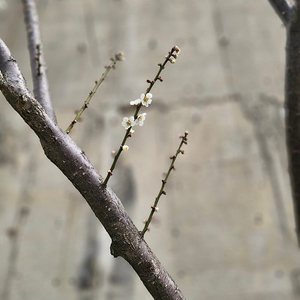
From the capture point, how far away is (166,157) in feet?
6.15

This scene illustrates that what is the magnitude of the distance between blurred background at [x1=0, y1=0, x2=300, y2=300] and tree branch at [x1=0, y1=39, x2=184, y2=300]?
1062 millimetres

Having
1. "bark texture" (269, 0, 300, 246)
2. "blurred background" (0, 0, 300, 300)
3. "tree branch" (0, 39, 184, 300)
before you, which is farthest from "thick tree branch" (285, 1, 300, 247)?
"blurred background" (0, 0, 300, 300)

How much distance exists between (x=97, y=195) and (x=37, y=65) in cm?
50

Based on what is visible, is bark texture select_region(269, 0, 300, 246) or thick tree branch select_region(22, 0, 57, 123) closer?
thick tree branch select_region(22, 0, 57, 123)

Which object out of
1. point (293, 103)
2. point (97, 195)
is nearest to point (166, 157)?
point (293, 103)

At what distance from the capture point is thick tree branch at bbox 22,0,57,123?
2.42ft

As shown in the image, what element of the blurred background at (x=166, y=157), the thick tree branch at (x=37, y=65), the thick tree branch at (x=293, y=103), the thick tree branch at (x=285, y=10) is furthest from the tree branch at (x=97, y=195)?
the blurred background at (x=166, y=157)

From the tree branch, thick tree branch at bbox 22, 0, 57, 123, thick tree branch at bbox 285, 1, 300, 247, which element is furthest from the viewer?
thick tree branch at bbox 285, 1, 300, 247

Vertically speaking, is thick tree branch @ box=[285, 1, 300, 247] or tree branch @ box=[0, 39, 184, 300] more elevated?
thick tree branch @ box=[285, 1, 300, 247]

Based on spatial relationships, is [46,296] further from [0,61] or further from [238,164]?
[0,61]

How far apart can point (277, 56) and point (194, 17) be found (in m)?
0.58

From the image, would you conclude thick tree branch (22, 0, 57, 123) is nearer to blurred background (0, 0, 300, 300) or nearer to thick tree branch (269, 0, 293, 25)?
thick tree branch (269, 0, 293, 25)

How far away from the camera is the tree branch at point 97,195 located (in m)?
0.56

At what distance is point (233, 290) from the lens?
1.51 m
